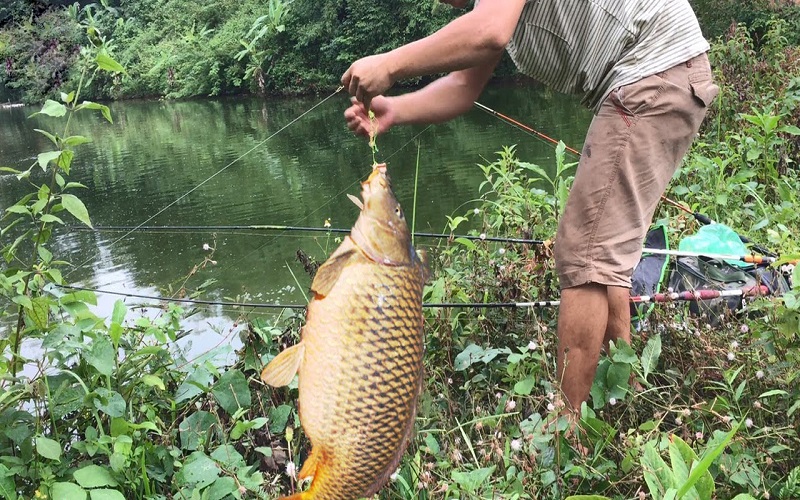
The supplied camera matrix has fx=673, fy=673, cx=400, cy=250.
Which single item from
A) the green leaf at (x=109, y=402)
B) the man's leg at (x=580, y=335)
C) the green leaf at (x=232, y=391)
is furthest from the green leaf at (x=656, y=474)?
the green leaf at (x=109, y=402)

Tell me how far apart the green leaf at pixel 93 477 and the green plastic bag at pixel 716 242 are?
276 cm

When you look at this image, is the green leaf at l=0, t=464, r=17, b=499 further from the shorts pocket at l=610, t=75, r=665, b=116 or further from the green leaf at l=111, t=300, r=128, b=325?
the shorts pocket at l=610, t=75, r=665, b=116

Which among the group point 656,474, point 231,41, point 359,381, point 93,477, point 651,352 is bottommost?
point 231,41

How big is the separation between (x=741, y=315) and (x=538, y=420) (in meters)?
1.18

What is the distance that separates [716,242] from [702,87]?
138 cm

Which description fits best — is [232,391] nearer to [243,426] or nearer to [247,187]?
[243,426]

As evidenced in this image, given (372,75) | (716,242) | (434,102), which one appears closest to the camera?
(372,75)

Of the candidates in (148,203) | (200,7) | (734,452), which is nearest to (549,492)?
(734,452)

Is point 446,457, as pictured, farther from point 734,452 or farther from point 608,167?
point 608,167

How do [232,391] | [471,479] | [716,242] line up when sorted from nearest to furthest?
[471,479] → [232,391] → [716,242]

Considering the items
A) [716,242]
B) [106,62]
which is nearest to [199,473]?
[106,62]

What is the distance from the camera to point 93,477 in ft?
6.39

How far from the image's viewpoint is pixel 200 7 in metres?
39.0

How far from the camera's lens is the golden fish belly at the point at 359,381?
103 cm
